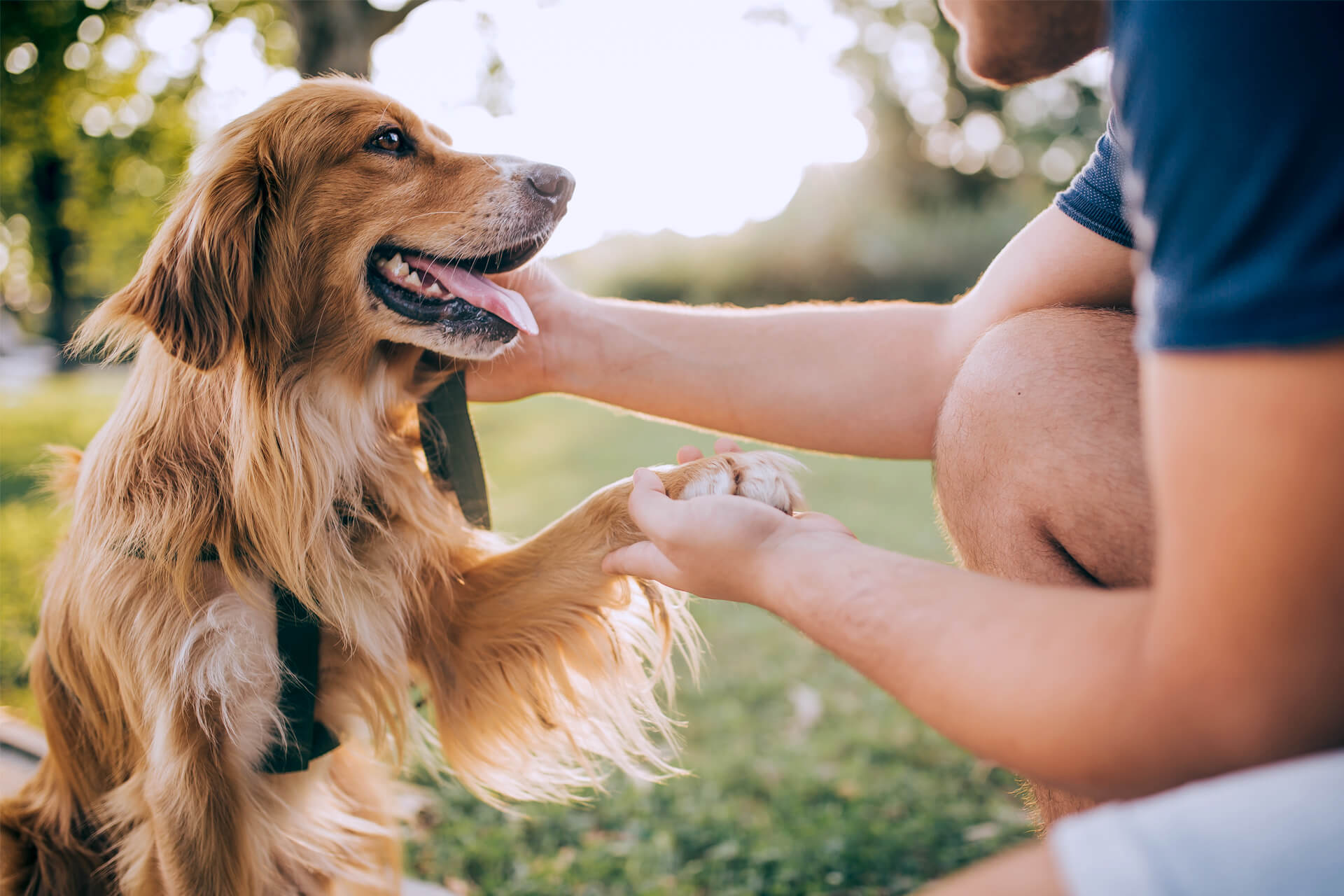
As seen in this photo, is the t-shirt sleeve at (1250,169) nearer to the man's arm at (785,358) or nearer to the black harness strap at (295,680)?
the man's arm at (785,358)

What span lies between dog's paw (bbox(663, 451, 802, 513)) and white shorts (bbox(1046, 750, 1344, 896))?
952mm

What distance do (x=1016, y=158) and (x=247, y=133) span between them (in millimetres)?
24975

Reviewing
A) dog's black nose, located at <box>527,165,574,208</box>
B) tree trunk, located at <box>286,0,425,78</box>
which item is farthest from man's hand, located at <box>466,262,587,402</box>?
tree trunk, located at <box>286,0,425,78</box>

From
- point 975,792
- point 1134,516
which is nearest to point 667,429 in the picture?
point 975,792

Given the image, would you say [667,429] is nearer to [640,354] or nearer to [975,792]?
[975,792]

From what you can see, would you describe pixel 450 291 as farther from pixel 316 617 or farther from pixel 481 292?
pixel 316 617

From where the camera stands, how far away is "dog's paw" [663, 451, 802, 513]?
1.69 meters

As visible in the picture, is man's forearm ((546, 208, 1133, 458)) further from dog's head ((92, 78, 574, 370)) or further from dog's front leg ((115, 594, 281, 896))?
dog's front leg ((115, 594, 281, 896))

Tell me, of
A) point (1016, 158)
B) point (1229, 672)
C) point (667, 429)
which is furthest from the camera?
point (1016, 158)

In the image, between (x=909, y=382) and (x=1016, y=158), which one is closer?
(x=909, y=382)

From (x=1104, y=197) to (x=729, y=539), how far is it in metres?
1.06

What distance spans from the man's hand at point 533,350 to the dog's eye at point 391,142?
0.40 m

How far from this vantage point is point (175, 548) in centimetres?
168

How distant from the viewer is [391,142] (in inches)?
85.6
